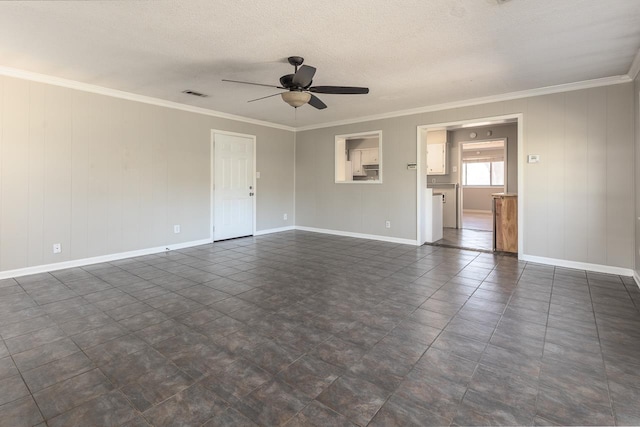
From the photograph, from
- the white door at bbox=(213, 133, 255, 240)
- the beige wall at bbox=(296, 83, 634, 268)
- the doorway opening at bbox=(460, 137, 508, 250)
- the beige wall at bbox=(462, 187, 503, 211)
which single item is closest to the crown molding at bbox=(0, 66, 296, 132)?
the white door at bbox=(213, 133, 255, 240)

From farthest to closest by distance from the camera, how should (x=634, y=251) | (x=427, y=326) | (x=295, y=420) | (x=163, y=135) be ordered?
(x=163, y=135) < (x=634, y=251) < (x=427, y=326) < (x=295, y=420)

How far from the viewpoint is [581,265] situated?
425 centimetres

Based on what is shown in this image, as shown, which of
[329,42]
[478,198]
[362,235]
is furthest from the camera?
[478,198]

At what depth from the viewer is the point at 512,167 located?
275 inches

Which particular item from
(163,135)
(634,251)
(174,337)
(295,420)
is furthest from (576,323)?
(163,135)

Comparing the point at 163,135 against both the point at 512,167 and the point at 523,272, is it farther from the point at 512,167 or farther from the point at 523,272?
the point at 512,167

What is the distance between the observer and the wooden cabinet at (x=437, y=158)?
785cm

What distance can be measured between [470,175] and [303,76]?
1114 cm

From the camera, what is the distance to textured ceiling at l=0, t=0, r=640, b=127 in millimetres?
2471

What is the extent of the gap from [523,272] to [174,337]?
412 cm

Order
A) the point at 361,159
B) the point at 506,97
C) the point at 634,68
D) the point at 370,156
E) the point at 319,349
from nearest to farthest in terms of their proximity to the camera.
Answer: the point at 319,349 → the point at 634,68 → the point at 506,97 → the point at 370,156 → the point at 361,159

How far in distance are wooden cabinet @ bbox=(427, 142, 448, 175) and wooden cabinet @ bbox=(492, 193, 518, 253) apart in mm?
2768

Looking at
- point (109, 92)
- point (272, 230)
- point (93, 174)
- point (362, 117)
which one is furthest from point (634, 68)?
point (93, 174)

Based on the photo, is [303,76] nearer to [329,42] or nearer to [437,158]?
[329,42]
